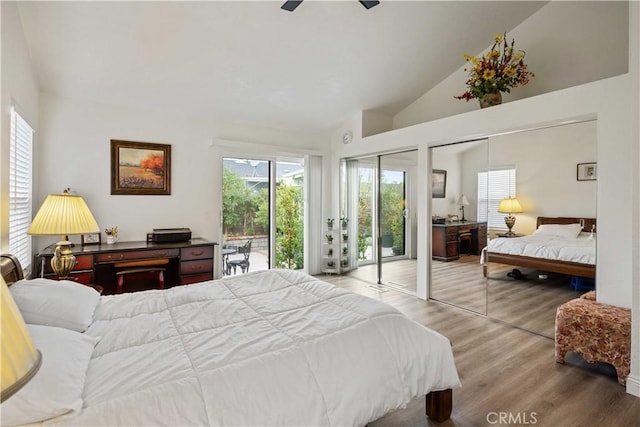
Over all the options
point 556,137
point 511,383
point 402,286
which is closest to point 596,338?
point 511,383

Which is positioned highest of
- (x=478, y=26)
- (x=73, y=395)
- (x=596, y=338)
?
(x=478, y=26)

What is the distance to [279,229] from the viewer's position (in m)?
5.41

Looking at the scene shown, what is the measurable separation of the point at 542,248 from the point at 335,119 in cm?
331

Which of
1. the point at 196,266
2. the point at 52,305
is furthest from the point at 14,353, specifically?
the point at 196,266

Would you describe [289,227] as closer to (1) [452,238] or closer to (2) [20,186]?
(1) [452,238]

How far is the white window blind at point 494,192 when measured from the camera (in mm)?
3463

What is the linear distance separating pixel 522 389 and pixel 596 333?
763 mm

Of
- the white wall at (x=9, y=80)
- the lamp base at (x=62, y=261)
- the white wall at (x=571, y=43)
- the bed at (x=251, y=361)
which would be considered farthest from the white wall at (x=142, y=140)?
the white wall at (x=571, y=43)

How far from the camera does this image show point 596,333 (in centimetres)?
245

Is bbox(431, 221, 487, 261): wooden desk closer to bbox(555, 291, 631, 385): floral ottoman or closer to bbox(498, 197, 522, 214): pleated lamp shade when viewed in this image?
bbox(498, 197, 522, 214): pleated lamp shade

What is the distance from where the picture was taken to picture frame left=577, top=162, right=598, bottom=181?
2.81 meters

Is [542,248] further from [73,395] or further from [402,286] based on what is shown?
[73,395]

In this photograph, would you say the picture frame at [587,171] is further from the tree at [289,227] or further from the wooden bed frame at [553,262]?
the tree at [289,227]

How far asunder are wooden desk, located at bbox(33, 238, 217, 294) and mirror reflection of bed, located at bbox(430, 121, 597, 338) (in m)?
3.07
